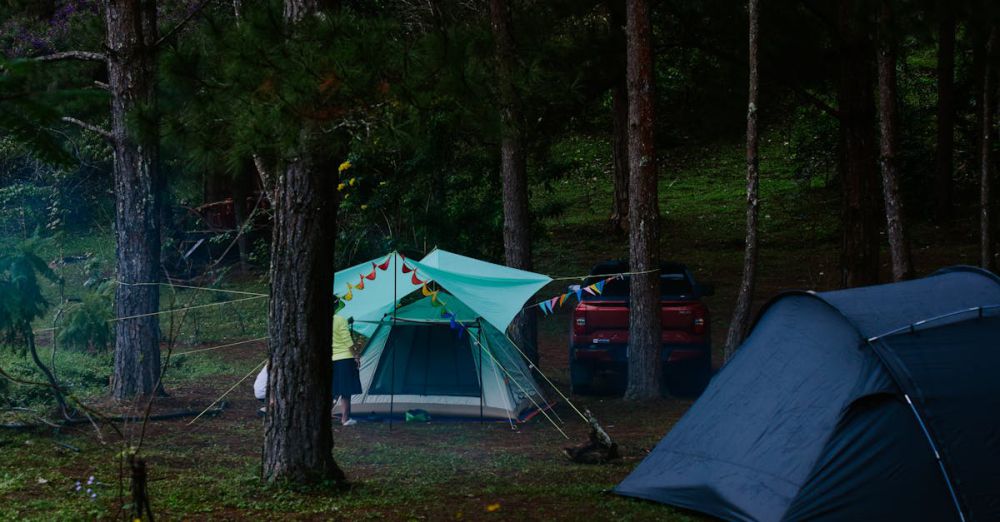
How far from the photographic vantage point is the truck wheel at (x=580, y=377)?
1234 cm

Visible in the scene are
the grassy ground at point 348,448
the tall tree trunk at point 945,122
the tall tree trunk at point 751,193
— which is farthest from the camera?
the tall tree trunk at point 945,122

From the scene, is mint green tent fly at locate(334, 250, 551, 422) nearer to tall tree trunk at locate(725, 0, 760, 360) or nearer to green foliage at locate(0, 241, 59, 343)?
tall tree trunk at locate(725, 0, 760, 360)

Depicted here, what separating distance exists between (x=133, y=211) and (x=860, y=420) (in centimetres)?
762

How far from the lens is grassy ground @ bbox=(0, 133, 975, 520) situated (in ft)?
21.8

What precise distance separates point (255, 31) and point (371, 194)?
1047 cm

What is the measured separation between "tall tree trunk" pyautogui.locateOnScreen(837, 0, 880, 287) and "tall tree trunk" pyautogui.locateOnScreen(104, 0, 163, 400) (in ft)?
28.1

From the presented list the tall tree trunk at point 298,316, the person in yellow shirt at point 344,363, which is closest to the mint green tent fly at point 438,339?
the person in yellow shirt at point 344,363

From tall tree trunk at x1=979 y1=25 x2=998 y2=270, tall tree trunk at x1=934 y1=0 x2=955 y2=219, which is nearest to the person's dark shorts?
tall tree trunk at x1=979 y1=25 x2=998 y2=270

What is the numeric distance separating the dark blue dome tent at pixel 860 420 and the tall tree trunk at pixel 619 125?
1033 centimetres

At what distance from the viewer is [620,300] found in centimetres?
1250

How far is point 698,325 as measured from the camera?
12195 mm

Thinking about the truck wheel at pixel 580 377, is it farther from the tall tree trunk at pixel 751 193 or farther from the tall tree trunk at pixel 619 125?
the tall tree trunk at pixel 619 125

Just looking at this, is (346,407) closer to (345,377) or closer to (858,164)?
(345,377)

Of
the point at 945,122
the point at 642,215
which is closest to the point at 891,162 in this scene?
the point at 642,215
